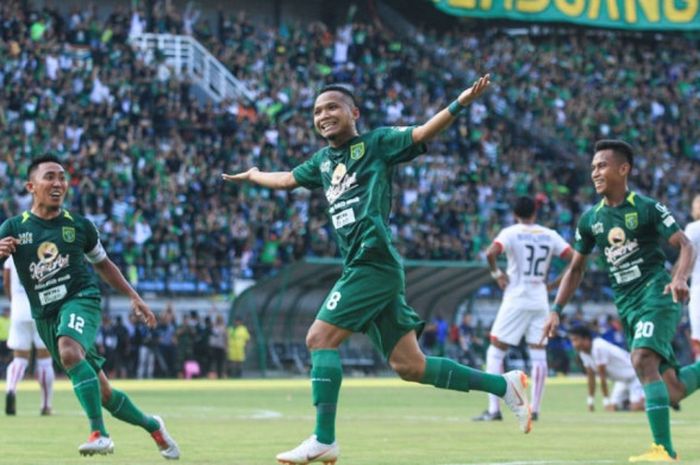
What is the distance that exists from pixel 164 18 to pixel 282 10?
21.9 ft

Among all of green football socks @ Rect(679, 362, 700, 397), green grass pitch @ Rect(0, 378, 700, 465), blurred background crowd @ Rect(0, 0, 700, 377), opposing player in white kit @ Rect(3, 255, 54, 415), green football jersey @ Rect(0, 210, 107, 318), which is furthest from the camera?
blurred background crowd @ Rect(0, 0, 700, 377)

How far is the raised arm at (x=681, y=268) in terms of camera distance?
36.0 ft

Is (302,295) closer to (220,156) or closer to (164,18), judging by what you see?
(220,156)

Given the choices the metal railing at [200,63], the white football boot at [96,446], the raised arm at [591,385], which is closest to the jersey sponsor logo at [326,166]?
the white football boot at [96,446]

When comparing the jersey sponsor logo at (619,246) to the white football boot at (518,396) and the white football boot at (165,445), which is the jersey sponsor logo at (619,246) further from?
the white football boot at (165,445)

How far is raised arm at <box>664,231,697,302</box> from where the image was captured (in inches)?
432

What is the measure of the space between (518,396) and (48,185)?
3901 mm

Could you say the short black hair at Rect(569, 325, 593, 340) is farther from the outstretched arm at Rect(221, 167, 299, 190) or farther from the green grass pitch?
the outstretched arm at Rect(221, 167, 299, 190)

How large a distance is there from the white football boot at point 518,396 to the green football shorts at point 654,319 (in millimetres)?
869

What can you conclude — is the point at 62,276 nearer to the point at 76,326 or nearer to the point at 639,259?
the point at 76,326

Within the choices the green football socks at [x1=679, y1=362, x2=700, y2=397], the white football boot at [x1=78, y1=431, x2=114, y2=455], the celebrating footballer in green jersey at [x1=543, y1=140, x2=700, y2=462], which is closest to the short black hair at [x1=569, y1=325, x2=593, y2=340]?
the green football socks at [x1=679, y1=362, x2=700, y2=397]

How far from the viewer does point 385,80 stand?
49844 mm

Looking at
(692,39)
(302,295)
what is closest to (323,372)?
(302,295)

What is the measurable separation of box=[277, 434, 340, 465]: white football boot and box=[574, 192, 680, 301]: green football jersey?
3013 millimetres
